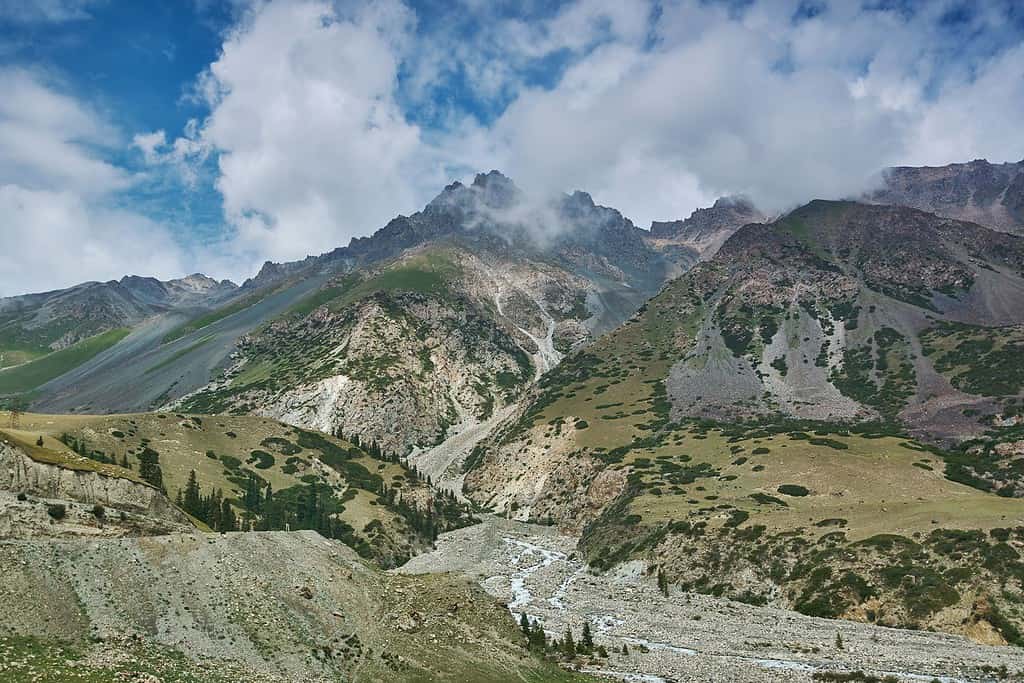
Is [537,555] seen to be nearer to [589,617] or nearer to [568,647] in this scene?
[589,617]

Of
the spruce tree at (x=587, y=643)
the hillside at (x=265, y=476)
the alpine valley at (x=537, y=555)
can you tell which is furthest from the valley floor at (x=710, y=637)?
the hillside at (x=265, y=476)

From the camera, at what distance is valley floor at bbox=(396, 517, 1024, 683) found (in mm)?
40844

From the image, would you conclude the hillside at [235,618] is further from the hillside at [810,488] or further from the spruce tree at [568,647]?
the hillside at [810,488]

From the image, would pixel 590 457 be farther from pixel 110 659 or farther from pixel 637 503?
pixel 110 659

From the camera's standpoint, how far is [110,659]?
26.3m

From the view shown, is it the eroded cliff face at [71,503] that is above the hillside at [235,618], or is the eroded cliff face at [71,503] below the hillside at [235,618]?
above

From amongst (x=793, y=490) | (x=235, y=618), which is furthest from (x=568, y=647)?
(x=793, y=490)

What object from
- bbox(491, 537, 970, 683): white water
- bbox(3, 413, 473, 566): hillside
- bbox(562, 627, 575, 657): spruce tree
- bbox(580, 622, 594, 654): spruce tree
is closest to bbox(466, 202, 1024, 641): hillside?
bbox(491, 537, 970, 683): white water

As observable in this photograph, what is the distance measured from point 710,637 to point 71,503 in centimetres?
4784

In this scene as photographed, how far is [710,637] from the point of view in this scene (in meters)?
52.3

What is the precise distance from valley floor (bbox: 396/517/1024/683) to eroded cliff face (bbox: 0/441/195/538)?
2882 centimetres

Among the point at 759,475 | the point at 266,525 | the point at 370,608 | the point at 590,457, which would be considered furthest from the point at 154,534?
the point at 590,457

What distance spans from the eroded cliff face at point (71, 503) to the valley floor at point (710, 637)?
28821 millimetres

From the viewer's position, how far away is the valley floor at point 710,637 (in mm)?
40844
